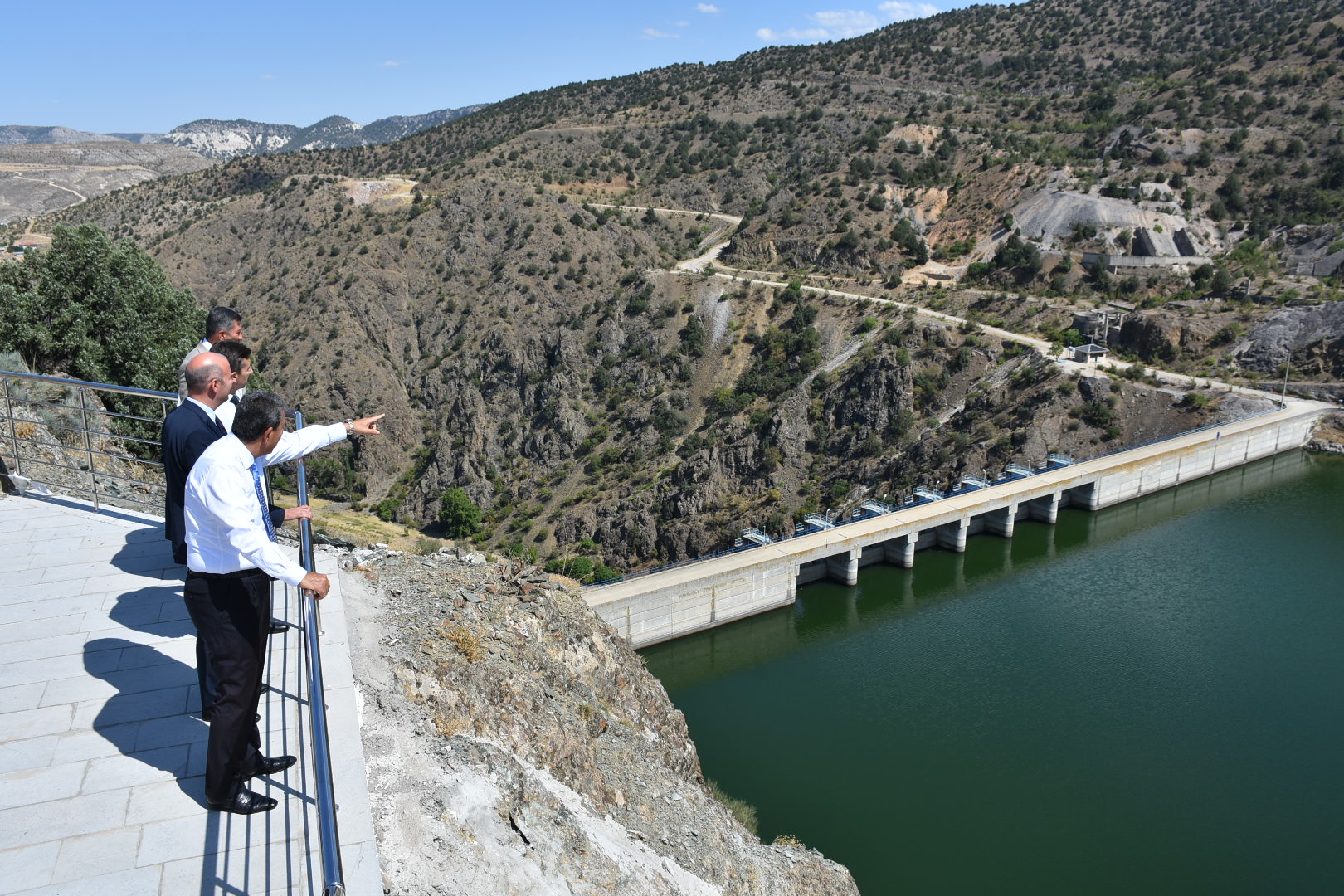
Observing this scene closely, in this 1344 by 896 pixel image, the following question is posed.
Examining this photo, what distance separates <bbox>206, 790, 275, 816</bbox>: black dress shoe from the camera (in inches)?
204

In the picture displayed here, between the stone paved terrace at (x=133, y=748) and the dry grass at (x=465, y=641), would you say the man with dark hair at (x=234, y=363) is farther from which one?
the dry grass at (x=465, y=641)

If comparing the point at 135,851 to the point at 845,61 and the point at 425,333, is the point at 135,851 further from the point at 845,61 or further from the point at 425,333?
the point at 845,61

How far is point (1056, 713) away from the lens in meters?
24.3

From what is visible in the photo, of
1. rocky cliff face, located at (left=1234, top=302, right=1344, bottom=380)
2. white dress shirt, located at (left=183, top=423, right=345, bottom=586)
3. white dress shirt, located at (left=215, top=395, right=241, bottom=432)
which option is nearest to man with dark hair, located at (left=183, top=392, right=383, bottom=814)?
white dress shirt, located at (left=183, top=423, right=345, bottom=586)

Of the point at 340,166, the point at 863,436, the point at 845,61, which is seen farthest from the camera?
the point at 845,61

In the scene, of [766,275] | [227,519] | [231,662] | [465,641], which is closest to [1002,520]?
[766,275]

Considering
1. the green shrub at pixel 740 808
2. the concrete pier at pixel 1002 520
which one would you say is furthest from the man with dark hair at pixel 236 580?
the concrete pier at pixel 1002 520

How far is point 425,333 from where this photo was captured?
5950 centimetres

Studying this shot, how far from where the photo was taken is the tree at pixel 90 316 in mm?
22033

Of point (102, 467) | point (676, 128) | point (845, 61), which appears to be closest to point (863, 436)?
point (102, 467)

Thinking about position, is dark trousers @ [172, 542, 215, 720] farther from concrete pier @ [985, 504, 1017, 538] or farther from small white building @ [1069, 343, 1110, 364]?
small white building @ [1069, 343, 1110, 364]

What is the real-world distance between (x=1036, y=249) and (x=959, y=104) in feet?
99.7

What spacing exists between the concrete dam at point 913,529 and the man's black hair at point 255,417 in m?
22.3

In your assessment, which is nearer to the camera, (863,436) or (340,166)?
(863,436)
